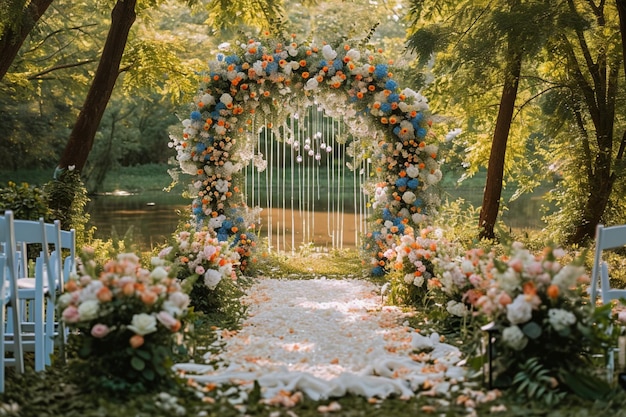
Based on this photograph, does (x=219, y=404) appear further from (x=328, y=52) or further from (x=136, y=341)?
(x=328, y=52)

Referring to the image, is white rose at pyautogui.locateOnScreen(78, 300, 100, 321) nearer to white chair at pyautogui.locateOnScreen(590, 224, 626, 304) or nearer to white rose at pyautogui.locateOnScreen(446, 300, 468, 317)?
white rose at pyautogui.locateOnScreen(446, 300, 468, 317)

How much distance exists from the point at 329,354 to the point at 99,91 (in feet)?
21.6

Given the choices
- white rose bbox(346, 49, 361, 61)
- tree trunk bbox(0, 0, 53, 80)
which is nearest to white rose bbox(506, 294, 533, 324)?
white rose bbox(346, 49, 361, 61)

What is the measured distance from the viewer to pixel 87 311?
370cm

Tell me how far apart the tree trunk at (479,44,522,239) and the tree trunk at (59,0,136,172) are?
507 cm

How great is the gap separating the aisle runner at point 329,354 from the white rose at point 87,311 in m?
0.75

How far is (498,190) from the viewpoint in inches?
428

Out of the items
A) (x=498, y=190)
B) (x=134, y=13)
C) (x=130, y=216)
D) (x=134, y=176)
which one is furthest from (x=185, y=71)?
(x=134, y=176)

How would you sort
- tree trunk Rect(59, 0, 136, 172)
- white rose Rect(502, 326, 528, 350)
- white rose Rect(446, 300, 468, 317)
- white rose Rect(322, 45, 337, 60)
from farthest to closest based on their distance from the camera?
tree trunk Rect(59, 0, 136, 172) → white rose Rect(322, 45, 337, 60) → white rose Rect(446, 300, 468, 317) → white rose Rect(502, 326, 528, 350)

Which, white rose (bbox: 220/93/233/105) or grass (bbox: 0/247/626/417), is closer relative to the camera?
grass (bbox: 0/247/626/417)

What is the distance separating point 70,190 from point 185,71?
3.25 meters

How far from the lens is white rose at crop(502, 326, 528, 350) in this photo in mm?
3760

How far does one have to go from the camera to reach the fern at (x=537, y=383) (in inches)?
143

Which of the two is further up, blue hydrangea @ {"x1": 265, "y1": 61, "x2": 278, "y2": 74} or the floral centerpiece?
blue hydrangea @ {"x1": 265, "y1": 61, "x2": 278, "y2": 74}
